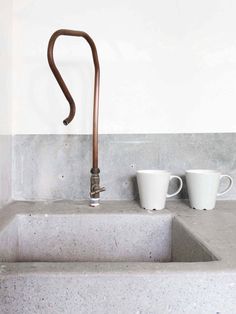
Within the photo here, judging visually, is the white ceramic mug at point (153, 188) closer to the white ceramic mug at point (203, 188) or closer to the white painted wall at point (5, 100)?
the white ceramic mug at point (203, 188)

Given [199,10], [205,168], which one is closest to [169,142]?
[205,168]

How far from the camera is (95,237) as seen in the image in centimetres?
73

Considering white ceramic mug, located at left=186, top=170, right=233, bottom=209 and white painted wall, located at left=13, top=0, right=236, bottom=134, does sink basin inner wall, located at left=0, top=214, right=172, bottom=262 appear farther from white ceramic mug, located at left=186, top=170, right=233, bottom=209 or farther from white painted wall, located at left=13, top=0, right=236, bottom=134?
white painted wall, located at left=13, top=0, right=236, bottom=134

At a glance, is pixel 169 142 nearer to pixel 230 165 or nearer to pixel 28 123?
pixel 230 165

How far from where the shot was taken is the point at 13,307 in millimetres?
379

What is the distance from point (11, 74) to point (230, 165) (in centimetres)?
73

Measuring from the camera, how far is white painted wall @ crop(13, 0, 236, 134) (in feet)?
2.93

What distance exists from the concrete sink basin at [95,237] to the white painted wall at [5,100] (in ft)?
0.45

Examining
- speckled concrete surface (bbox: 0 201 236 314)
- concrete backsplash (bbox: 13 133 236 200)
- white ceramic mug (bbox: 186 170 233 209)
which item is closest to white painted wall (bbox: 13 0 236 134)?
concrete backsplash (bbox: 13 133 236 200)

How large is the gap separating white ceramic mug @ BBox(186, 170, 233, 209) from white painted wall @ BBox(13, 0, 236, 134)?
195 millimetres

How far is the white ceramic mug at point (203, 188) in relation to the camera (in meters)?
0.77

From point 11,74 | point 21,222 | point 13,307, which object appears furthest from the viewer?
point 11,74

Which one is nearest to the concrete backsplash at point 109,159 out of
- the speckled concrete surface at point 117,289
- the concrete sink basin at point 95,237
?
the concrete sink basin at point 95,237

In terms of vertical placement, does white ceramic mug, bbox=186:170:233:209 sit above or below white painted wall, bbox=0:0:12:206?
below
